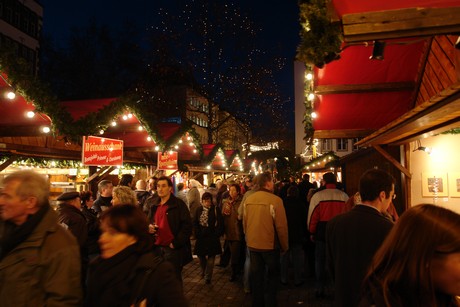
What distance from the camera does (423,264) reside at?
156 cm

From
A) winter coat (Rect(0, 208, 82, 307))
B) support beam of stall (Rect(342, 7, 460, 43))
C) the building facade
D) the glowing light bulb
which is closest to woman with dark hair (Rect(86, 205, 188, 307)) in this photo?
winter coat (Rect(0, 208, 82, 307))

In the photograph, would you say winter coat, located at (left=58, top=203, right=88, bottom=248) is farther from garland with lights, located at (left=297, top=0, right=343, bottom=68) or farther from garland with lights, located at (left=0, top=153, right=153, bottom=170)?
garland with lights, located at (left=0, top=153, right=153, bottom=170)

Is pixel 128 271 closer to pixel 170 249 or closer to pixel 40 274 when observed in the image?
pixel 40 274

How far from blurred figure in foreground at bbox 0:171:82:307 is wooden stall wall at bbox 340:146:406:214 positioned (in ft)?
21.3

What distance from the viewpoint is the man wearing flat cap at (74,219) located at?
4.88 m

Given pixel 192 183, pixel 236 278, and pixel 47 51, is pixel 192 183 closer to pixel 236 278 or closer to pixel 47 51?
pixel 236 278

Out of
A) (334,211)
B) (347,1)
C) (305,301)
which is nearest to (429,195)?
(334,211)

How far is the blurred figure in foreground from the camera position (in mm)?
2586

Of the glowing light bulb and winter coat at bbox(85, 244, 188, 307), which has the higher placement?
the glowing light bulb

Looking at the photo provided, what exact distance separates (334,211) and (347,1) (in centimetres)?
444

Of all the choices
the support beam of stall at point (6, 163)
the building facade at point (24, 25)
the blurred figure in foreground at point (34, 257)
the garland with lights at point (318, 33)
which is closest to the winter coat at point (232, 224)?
the support beam of stall at point (6, 163)

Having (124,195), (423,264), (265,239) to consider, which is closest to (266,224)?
(265,239)

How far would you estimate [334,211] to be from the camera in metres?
6.82

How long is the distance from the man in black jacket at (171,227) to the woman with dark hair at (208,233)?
2.26m
